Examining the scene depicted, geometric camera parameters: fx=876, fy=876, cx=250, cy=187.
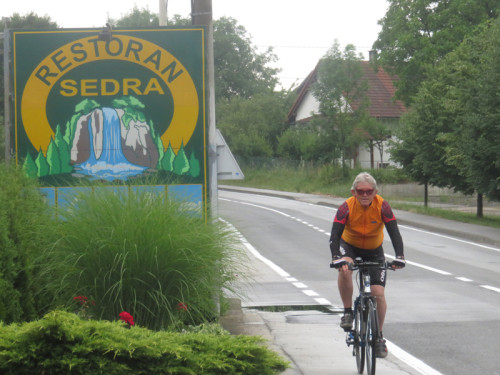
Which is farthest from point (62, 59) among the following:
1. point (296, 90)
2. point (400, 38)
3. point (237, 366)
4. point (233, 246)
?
point (296, 90)

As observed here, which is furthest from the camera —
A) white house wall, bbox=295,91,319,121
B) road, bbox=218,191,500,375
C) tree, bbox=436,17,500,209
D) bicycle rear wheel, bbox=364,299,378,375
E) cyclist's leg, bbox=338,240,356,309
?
white house wall, bbox=295,91,319,121

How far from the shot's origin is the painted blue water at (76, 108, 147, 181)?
9500mm

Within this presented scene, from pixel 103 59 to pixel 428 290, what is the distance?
22.3ft

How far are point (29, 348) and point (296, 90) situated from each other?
9237 centimetres

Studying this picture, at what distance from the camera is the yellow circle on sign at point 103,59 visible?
31.2 feet

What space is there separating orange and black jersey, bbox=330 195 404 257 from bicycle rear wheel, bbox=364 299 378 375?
60 centimetres

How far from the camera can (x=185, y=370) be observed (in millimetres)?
5105

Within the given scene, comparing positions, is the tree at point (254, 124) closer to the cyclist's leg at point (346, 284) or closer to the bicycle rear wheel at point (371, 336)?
the cyclist's leg at point (346, 284)

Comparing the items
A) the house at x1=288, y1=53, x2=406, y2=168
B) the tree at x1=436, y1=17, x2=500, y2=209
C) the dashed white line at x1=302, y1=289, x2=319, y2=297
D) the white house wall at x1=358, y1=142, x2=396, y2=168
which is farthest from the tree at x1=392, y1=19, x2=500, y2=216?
the white house wall at x1=358, y1=142, x2=396, y2=168

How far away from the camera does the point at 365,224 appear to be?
24.7ft

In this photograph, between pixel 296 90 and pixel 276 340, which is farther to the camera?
pixel 296 90

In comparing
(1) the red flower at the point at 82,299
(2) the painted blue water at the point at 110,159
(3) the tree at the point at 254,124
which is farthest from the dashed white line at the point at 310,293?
(3) the tree at the point at 254,124

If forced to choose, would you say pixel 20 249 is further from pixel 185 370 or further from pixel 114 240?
pixel 185 370

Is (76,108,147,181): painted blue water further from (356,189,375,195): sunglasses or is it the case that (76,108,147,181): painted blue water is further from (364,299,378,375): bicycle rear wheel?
(364,299,378,375): bicycle rear wheel
